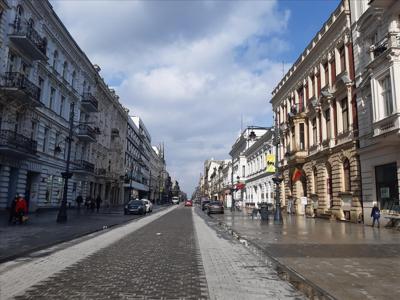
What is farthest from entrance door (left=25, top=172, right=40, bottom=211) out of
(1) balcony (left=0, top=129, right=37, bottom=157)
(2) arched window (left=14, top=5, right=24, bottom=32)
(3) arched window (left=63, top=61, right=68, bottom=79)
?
(2) arched window (left=14, top=5, right=24, bottom=32)

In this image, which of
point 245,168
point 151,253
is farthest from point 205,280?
point 245,168

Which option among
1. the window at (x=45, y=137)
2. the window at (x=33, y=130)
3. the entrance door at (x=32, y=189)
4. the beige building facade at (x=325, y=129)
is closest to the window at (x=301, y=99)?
the beige building facade at (x=325, y=129)

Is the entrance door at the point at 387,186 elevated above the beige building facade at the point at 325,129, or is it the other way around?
the beige building facade at the point at 325,129

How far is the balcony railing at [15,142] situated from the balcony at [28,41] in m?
6.54

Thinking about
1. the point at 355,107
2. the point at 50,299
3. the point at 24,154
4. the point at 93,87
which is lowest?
the point at 50,299

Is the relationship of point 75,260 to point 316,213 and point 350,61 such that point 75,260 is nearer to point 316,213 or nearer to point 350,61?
point 350,61

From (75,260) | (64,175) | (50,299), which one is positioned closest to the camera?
(50,299)

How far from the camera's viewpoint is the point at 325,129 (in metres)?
31.0

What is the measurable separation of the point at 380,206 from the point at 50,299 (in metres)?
21.1

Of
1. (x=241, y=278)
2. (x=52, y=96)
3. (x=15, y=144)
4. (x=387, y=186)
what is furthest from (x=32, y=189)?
(x=241, y=278)

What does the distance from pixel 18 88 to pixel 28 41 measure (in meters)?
3.75

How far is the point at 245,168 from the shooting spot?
70.8 metres

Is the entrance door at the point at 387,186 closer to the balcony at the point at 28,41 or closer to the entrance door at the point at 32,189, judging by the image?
the balcony at the point at 28,41

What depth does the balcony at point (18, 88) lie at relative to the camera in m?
25.5
